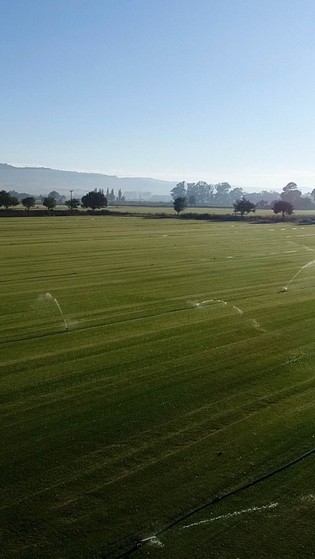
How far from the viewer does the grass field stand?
7957 mm

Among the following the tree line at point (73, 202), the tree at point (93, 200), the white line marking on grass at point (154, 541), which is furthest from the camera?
the tree at point (93, 200)

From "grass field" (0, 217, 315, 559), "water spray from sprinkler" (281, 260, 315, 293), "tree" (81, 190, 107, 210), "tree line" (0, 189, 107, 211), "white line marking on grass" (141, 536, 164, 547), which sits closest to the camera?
"white line marking on grass" (141, 536, 164, 547)

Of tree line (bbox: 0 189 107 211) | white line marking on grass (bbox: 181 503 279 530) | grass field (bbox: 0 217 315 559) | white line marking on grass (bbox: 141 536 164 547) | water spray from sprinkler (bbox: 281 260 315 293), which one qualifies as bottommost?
white line marking on grass (bbox: 141 536 164 547)

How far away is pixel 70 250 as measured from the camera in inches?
1859

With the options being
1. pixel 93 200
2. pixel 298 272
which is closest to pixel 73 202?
pixel 93 200

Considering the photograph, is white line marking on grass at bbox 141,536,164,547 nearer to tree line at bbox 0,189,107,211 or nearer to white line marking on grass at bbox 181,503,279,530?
white line marking on grass at bbox 181,503,279,530

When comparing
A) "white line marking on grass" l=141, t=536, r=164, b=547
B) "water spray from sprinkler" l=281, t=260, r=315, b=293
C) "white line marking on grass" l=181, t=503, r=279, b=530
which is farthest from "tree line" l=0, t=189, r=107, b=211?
"white line marking on grass" l=141, t=536, r=164, b=547

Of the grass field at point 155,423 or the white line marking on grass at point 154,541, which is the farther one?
the grass field at point 155,423

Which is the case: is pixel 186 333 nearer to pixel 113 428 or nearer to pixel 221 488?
pixel 113 428

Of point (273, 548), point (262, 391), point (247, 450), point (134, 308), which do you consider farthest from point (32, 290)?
point (273, 548)

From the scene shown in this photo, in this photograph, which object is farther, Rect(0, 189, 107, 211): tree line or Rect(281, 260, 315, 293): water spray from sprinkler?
Rect(0, 189, 107, 211): tree line

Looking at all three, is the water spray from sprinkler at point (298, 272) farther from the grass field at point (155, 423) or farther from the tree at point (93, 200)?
the tree at point (93, 200)

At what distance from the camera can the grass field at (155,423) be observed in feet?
26.1

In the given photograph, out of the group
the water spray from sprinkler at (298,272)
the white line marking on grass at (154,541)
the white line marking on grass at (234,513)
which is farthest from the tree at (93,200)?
the white line marking on grass at (154,541)
